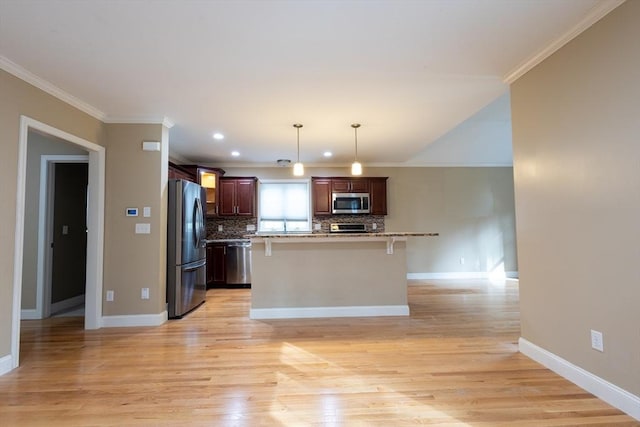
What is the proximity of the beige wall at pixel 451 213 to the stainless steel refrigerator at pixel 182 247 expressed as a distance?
247cm

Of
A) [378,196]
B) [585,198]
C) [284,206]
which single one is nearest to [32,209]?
[284,206]

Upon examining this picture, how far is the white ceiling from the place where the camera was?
6.03ft

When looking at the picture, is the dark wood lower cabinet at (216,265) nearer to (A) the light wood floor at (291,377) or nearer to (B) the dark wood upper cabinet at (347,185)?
(A) the light wood floor at (291,377)

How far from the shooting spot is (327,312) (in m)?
3.76

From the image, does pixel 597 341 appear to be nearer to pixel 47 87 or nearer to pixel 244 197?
pixel 47 87

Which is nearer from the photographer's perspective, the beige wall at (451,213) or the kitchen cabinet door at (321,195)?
the kitchen cabinet door at (321,195)

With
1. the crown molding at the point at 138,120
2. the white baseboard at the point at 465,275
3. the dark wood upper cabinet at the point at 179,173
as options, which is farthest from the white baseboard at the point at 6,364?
the white baseboard at the point at 465,275

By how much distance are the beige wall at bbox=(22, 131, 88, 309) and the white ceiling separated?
3.64 ft

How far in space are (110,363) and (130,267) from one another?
1.28 m

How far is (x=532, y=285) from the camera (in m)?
2.49

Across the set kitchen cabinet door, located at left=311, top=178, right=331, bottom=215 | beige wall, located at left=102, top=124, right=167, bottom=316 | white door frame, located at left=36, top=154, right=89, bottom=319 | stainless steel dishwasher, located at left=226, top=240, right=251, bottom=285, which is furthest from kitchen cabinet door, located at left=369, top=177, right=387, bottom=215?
white door frame, located at left=36, top=154, right=89, bottom=319

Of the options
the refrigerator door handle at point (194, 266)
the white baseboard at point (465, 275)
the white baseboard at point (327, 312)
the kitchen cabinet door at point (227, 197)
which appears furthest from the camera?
the white baseboard at point (465, 275)

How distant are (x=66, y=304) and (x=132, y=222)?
1956 mm

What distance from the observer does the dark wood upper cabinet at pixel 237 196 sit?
19.2 feet
